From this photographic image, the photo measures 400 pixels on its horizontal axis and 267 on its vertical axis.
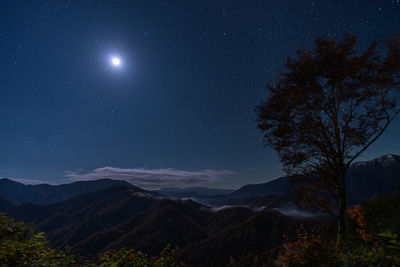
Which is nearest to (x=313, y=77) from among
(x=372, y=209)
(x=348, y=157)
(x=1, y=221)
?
(x=348, y=157)

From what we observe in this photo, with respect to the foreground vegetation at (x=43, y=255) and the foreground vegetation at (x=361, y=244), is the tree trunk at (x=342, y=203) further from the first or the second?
the foreground vegetation at (x=43, y=255)

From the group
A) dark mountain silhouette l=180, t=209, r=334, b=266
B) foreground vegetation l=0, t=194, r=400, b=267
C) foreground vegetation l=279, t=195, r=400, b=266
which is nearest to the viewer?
foreground vegetation l=0, t=194, r=400, b=267

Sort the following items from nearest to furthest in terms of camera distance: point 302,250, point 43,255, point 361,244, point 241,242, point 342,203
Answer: point 43,255
point 302,250
point 361,244
point 342,203
point 241,242

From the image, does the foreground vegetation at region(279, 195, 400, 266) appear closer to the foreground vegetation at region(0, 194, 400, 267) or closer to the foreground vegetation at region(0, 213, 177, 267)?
the foreground vegetation at region(0, 194, 400, 267)

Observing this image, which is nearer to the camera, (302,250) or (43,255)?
(43,255)

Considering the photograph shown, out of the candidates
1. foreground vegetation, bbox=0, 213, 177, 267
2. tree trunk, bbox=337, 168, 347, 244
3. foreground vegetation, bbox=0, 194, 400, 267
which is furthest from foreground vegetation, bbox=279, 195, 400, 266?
foreground vegetation, bbox=0, 213, 177, 267

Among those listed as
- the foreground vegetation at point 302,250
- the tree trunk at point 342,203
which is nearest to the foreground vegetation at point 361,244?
the foreground vegetation at point 302,250

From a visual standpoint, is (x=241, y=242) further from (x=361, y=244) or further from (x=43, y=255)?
(x=43, y=255)

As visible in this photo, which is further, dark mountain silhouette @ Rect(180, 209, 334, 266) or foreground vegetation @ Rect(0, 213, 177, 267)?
dark mountain silhouette @ Rect(180, 209, 334, 266)

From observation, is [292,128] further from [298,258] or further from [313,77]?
[298,258]

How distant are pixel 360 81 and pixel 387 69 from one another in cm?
115

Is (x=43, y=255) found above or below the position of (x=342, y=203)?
below

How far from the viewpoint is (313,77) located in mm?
9906

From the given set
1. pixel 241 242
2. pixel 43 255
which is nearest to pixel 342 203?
pixel 43 255
